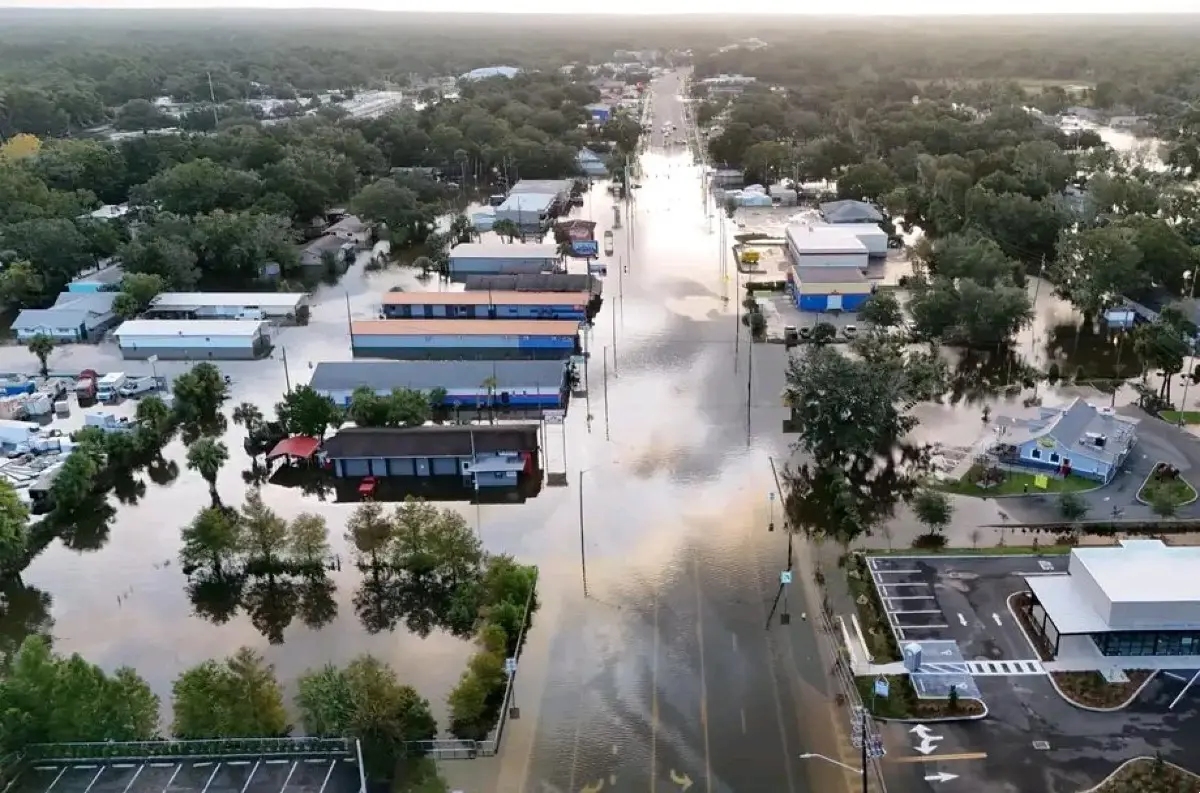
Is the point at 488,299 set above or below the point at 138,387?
above

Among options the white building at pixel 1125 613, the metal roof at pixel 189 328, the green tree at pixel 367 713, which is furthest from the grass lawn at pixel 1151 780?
the metal roof at pixel 189 328

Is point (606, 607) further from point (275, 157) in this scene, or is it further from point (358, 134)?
point (358, 134)

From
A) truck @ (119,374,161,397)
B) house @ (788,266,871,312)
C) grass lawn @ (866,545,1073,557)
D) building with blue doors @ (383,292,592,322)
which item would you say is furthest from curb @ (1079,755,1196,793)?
truck @ (119,374,161,397)

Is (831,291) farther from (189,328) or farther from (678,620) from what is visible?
(189,328)

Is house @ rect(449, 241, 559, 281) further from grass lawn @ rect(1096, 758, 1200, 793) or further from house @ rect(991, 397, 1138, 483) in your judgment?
grass lawn @ rect(1096, 758, 1200, 793)

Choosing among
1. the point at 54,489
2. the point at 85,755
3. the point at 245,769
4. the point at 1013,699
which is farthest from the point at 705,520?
the point at 54,489

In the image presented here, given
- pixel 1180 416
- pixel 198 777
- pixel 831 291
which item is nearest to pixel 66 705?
pixel 198 777
